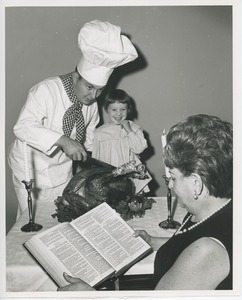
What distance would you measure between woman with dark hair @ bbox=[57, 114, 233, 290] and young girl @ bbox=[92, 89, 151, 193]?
4.14 feet

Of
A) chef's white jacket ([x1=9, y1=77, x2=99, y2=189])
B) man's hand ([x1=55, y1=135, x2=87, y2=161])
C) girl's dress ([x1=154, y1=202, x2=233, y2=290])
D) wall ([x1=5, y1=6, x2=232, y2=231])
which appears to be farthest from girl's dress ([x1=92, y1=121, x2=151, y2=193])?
girl's dress ([x1=154, y1=202, x2=233, y2=290])

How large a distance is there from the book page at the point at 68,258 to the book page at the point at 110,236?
0.10 feet

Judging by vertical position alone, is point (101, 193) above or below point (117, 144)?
below

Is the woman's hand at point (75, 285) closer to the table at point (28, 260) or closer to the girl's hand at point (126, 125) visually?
the table at point (28, 260)

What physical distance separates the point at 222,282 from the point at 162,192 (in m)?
1.68

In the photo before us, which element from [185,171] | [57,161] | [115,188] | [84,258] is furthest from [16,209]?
[185,171]

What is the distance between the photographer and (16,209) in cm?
211

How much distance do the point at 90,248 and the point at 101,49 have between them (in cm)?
106

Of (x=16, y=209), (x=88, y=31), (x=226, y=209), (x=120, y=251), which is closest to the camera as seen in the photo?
(x=226, y=209)

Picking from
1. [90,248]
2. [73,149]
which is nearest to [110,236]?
[90,248]

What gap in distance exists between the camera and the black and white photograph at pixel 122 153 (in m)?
1.04

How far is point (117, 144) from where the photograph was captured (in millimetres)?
2373

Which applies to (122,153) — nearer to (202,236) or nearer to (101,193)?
(101,193)
